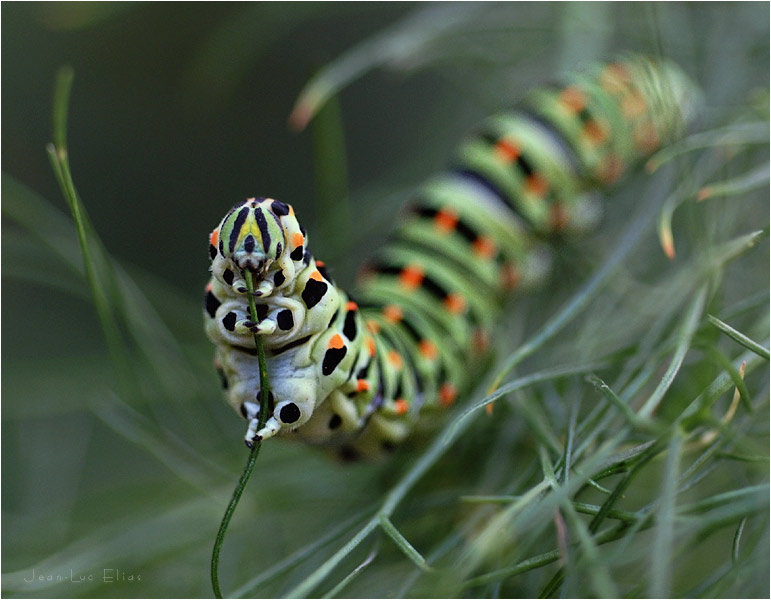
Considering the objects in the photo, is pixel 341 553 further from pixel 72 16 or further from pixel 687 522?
pixel 72 16

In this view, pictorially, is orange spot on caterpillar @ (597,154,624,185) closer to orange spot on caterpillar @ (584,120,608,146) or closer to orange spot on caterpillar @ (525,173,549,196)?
orange spot on caterpillar @ (584,120,608,146)

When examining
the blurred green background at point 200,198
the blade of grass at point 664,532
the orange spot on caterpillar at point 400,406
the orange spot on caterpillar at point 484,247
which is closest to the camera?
the blade of grass at point 664,532

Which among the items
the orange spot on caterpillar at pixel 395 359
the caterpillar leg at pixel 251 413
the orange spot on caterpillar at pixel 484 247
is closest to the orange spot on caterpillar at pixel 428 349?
the orange spot on caterpillar at pixel 395 359

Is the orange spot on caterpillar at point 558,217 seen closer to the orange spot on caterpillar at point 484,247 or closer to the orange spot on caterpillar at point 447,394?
the orange spot on caterpillar at point 484,247

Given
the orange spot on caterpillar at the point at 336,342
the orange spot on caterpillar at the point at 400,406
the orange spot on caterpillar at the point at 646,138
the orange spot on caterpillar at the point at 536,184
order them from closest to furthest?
the orange spot on caterpillar at the point at 336,342
the orange spot on caterpillar at the point at 400,406
the orange spot on caterpillar at the point at 536,184
the orange spot on caterpillar at the point at 646,138

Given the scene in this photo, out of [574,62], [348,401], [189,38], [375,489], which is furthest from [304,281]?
[189,38]

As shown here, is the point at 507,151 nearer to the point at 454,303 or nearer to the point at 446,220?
the point at 446,220
